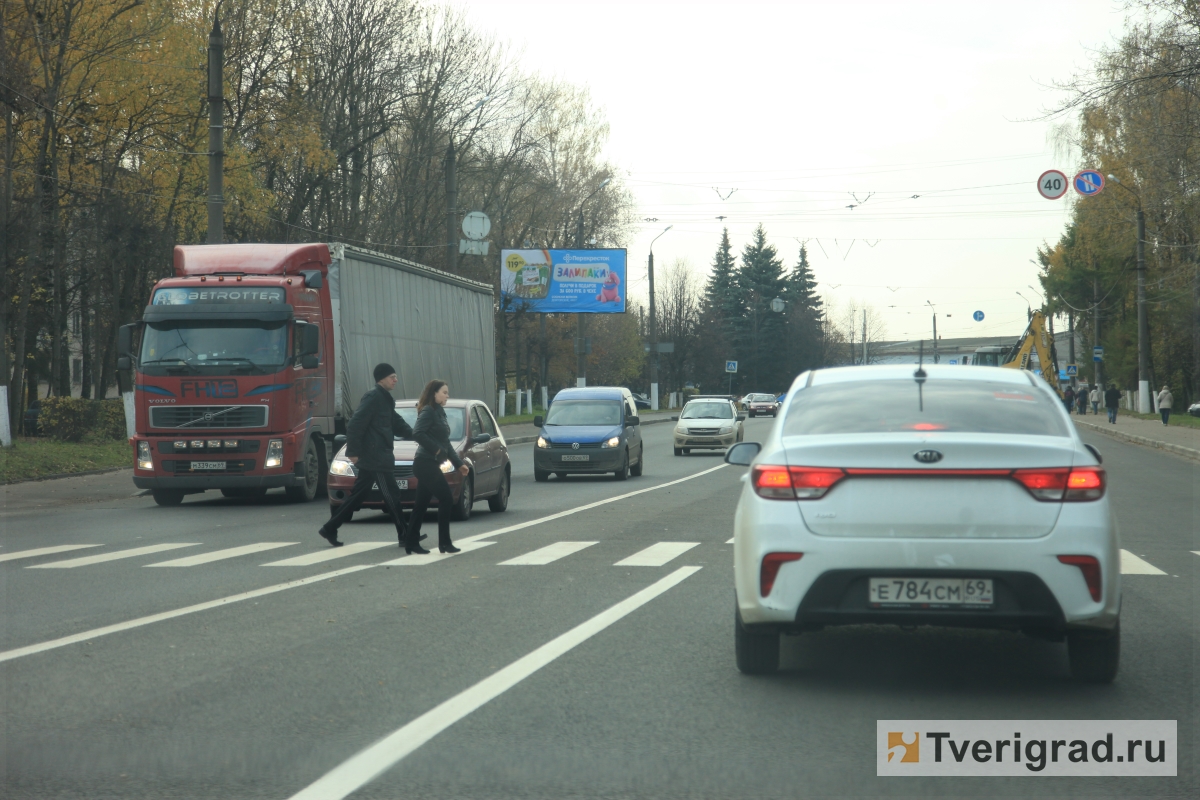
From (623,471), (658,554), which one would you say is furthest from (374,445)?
(623,471)

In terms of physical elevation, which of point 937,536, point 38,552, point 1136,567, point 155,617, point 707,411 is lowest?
point 1136,567

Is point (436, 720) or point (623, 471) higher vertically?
point (436, 720)

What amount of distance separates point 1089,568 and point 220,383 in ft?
50.3

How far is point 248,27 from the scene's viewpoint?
38031 millimetres

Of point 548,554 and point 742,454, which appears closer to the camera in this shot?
point 742,454

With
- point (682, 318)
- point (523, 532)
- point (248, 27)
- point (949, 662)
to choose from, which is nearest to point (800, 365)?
point (682, 318)

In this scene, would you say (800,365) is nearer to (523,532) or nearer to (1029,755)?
(523,532)

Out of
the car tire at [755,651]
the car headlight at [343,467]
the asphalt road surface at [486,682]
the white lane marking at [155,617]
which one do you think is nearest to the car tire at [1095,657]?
the asphalt road surface at [486,682]

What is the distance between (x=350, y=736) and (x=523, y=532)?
9.56m

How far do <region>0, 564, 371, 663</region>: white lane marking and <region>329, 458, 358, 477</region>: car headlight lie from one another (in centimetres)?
411

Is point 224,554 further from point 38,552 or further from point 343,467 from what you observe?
point 343,467

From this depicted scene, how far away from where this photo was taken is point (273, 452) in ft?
63.4

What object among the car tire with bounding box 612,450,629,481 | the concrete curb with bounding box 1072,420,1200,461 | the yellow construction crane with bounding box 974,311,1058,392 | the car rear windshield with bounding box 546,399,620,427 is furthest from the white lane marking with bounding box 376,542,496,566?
the yellow construction crane with bounding box 974,311,1058,392

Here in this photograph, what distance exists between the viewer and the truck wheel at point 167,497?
20.2m
